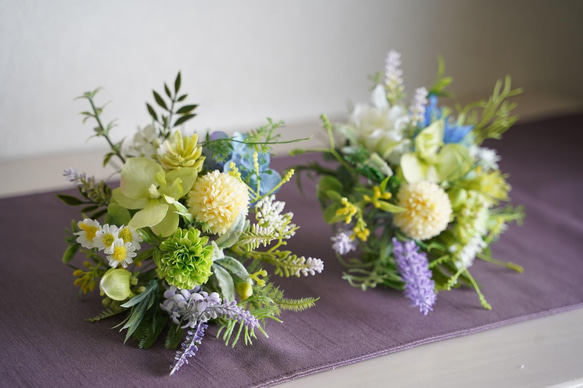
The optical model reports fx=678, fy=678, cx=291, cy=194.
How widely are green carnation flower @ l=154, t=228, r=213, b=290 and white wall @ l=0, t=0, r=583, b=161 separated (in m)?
0.76

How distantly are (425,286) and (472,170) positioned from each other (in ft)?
0.70

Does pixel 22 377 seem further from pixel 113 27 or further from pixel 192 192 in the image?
pixel 113 27

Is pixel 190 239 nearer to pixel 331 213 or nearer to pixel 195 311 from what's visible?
pixel 195 311

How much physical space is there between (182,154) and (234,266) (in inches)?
5.7

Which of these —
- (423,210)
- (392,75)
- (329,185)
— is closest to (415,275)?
(423,210)

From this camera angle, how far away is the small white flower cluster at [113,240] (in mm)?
742

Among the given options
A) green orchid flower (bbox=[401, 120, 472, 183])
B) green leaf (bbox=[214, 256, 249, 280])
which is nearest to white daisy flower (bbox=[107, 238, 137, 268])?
green leaf (bbox=[214, 256, 249, 280])

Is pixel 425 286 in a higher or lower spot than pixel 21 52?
lower

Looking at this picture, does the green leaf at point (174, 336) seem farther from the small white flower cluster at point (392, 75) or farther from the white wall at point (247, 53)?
the white wall at point (247, 53)

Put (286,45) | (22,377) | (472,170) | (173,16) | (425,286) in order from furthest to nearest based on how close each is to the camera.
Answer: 1. (286,45)
2. (173,16)
3. (472,170)
4. (425,286)
5. (22,377)

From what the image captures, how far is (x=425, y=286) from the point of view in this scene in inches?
35.9

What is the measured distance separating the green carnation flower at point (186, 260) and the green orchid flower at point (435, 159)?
359 mm

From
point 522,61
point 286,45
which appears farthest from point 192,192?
point 522,61

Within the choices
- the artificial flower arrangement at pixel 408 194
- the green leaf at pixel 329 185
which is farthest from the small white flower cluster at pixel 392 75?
the green leaf at pixel 329 185
